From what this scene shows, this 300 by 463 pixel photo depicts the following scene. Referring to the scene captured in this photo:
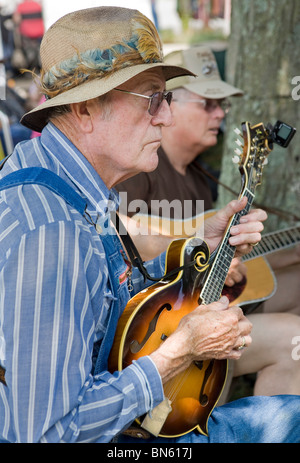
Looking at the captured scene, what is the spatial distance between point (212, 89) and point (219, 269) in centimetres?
157

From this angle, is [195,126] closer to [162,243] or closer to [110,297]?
[162,243]

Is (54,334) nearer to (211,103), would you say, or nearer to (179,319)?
(179,319)

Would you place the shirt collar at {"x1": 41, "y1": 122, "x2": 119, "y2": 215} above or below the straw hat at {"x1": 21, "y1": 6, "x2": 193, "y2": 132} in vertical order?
below

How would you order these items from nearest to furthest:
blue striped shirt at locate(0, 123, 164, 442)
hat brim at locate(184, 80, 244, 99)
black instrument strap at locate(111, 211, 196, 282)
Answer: blue striped shirt at locate(0, 123, 164, 442) < black instrument strap at locate(111, 211, 196, 282) < hat brim at locate(184, 80, 244, 99)

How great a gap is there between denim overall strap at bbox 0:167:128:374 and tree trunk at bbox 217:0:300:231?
6.80 ft

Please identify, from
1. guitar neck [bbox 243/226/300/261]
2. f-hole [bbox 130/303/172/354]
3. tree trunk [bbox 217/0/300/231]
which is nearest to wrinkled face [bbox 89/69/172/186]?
f-hole [bbox 130/303/172/354]

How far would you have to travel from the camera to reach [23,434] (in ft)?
4.33

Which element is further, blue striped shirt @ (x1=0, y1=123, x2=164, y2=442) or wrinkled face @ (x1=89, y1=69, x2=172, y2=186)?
wrinkled face @ (x1=89, y1=69, x2=172, y2=186)

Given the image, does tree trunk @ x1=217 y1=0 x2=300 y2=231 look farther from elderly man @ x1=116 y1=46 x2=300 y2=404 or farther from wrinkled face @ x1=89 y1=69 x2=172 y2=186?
wrinkled face @ x1=89 y1=69 x2=172 y2=186

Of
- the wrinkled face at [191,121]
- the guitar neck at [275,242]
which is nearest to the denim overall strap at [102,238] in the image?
the guitar neck at [275,242]

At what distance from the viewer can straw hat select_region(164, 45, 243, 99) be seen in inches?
128

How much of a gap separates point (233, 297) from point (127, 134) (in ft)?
4.36

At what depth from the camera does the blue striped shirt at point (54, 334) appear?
1.31 metres

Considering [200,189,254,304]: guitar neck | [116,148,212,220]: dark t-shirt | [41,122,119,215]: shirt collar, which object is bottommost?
[116,148,212,220]: dark t-shirt
